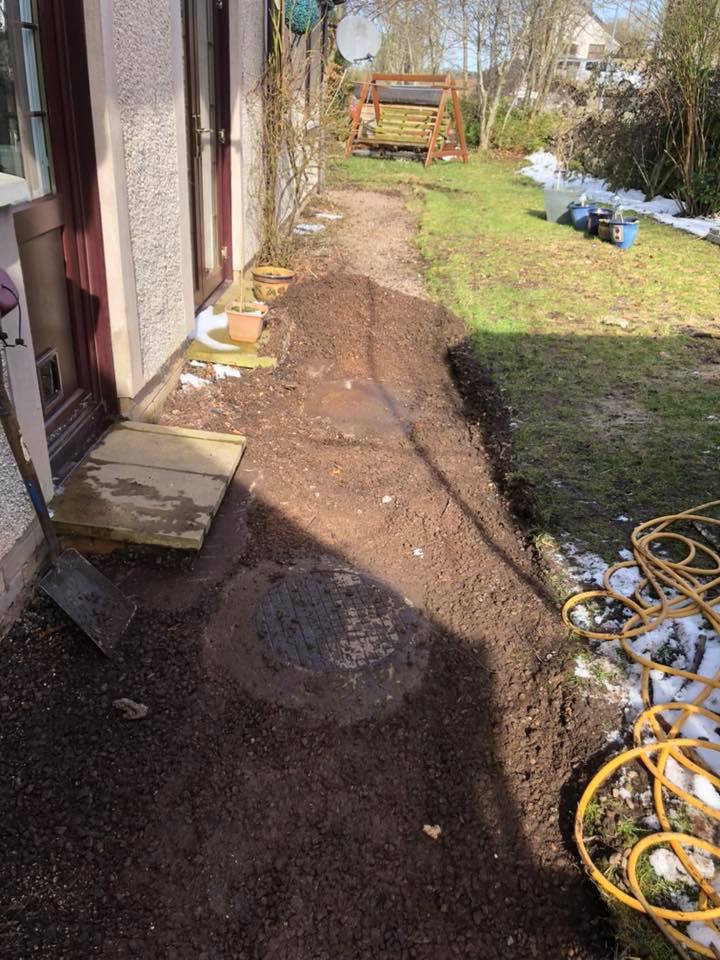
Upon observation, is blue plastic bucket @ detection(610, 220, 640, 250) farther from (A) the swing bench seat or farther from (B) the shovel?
(A) the swing bench seat

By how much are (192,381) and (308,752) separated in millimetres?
3141

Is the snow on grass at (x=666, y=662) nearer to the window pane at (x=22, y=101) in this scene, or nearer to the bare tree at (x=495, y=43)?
the window pane at (x=22, y=101)

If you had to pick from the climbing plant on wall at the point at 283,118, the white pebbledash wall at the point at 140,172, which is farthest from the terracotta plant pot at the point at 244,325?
the climbing plant on wall at the point at 283,118

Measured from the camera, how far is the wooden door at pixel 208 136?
5.52m

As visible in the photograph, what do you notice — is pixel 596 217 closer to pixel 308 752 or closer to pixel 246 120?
pixel 246 120

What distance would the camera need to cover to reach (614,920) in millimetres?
1960

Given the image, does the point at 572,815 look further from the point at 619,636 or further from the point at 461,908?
the point at 619,636

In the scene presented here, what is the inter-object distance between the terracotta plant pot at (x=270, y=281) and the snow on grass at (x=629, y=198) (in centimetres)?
662

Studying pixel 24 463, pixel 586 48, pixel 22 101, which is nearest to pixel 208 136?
pixel 22 101

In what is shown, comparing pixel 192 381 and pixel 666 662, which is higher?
pixel 192 381

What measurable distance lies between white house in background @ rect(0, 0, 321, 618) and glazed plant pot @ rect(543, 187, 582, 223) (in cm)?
754

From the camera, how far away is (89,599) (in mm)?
2805

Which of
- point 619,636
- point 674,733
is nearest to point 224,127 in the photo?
point 619,636

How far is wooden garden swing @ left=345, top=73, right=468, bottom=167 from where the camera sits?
17.9m
